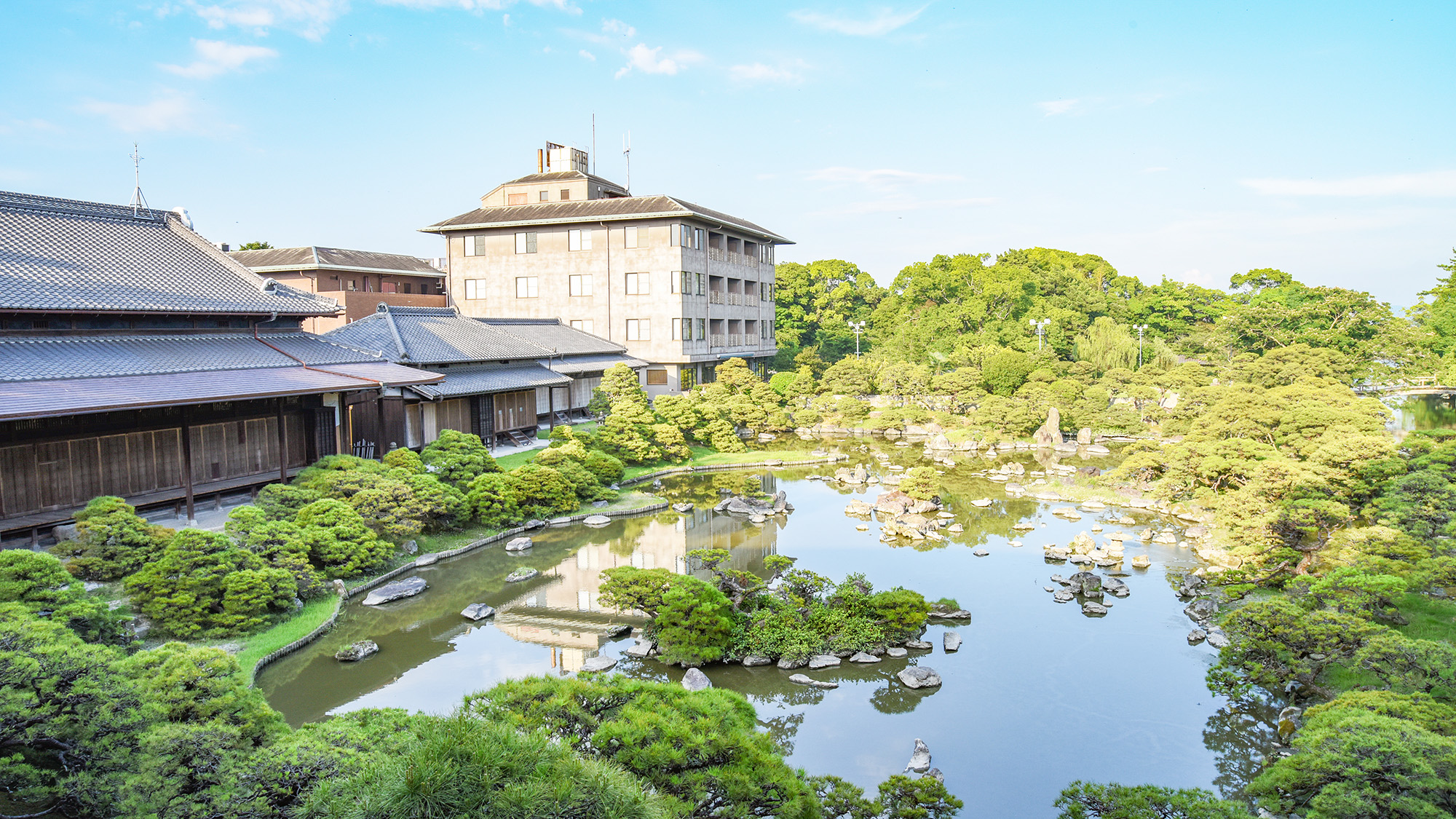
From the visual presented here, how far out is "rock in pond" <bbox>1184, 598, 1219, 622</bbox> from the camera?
14547mm

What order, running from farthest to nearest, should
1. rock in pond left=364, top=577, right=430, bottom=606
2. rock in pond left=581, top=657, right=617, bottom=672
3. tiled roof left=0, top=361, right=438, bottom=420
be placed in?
rock in pond left=364, top=577, right=430, bottom=606
tiled roof left=0, top=361, right=438, bottom=420
rock in pond left=581, top=657, right=617, bottom=672

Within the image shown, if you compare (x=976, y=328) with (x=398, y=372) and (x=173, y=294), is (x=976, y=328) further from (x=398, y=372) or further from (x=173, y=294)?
(x=173, y=294)

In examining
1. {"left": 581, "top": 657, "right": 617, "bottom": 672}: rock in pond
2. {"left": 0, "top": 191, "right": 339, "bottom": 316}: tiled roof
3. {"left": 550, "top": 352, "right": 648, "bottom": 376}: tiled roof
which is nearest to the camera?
{"left": 581, "top": 657, "right": 617, "bottom": 672}: rock in pond

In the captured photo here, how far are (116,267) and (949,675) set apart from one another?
20246mm

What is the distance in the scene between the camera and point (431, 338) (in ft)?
91.7

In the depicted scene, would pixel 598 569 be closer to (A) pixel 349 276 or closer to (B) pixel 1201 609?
(B) pixel 1201 609

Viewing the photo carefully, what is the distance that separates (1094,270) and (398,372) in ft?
214

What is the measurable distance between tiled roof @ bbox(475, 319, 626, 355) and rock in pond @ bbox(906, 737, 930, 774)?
2440cm

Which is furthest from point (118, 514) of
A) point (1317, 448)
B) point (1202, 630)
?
point (1317, 448)

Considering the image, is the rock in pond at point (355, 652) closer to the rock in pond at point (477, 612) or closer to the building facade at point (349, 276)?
the rock in pond at point (477, 612)

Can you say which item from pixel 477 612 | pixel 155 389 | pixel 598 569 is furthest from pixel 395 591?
pixel 155 389

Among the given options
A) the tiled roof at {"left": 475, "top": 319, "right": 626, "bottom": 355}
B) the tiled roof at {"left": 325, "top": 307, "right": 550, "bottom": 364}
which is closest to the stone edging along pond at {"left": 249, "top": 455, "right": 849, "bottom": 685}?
the tiled roof at {"left": 325, "top": 307, "right": 550, "bottom": 364}

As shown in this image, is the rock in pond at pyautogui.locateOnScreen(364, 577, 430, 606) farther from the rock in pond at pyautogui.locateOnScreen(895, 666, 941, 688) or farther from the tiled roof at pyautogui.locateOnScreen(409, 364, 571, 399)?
the rock in pond at pyautogui.locateOnScreen(895, 666, 941, 688)

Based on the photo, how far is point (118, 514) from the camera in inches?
538
